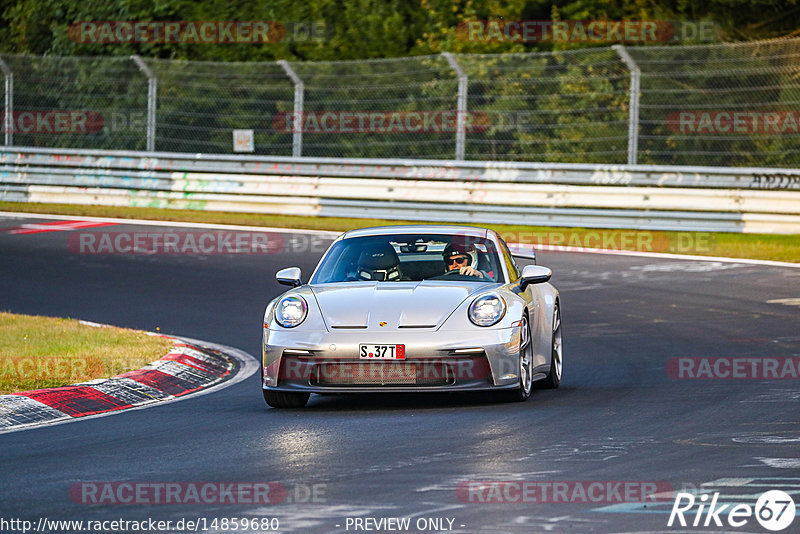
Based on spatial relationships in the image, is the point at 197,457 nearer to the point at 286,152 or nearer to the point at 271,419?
the point at 271,419

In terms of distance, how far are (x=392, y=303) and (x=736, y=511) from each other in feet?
11.9

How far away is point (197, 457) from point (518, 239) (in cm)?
1373

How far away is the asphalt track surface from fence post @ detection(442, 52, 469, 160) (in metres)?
8.91

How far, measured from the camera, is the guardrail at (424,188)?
2025 cm

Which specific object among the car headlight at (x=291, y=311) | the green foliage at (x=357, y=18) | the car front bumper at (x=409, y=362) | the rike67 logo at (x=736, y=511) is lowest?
the rike67 logo at (x=736, y=511)

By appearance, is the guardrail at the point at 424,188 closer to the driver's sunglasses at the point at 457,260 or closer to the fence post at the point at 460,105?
the fence post at the point at 460,105

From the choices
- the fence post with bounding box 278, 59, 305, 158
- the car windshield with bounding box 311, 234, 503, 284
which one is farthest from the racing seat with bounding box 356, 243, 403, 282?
the fence post with bounding box 278, 59, 305, 158

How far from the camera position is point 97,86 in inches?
1113

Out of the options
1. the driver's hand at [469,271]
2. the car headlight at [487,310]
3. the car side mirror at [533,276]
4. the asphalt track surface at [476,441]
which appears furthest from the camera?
the driver's hand at [469,271]

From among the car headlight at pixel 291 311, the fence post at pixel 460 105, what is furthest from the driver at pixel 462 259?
the fence post at pixel 460 105

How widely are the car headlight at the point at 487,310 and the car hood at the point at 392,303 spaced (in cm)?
11

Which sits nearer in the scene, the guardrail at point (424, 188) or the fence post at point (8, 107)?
the guardrail at point (424, 188)

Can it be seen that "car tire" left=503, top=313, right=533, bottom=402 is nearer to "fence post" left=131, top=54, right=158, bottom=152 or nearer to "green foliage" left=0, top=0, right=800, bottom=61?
"fence post" left=131, top=54, right=158, bottom=152

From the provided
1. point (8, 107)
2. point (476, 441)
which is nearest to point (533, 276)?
point (476, 441)
